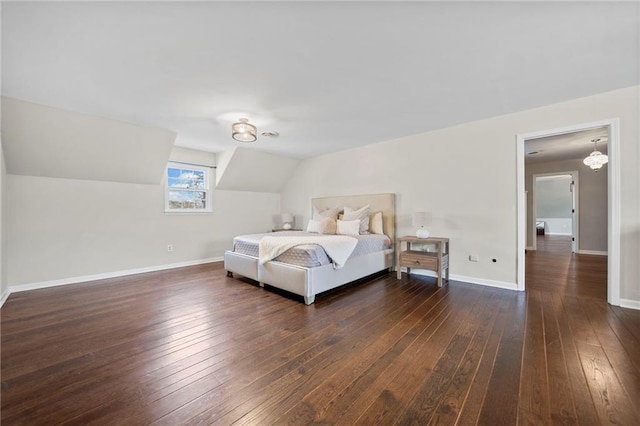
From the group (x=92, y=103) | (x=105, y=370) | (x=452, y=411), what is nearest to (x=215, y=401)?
(x=105, y=370)

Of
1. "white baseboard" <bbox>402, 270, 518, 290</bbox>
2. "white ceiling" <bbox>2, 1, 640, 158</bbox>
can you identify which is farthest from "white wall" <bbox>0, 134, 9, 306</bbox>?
"white baseboard" <bbox>402, 270, 518, 290</bbox>

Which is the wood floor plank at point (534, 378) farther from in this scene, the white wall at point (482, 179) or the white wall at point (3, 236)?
the white wall at point (3, 236)

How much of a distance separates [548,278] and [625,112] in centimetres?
239

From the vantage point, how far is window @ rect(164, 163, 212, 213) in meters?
4.73

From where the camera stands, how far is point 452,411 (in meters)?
1.26

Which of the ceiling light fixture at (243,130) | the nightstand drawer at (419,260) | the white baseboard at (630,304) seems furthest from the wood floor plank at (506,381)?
the ceiling light fixture at (243,130)

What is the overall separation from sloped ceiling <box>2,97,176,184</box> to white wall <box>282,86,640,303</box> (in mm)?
3771

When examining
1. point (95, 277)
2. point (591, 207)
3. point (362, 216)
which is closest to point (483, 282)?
point (362, 216)

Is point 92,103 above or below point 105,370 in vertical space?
above

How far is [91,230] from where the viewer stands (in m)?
3.83

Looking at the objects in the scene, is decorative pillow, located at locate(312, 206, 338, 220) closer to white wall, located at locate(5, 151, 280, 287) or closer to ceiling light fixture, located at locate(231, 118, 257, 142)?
ceiling light fixture, located at locate(231, 118, 257, 142)

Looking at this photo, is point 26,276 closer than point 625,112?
No

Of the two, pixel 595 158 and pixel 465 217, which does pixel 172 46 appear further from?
pixel 595 158

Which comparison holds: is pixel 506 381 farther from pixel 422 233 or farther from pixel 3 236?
pixel 3 236
